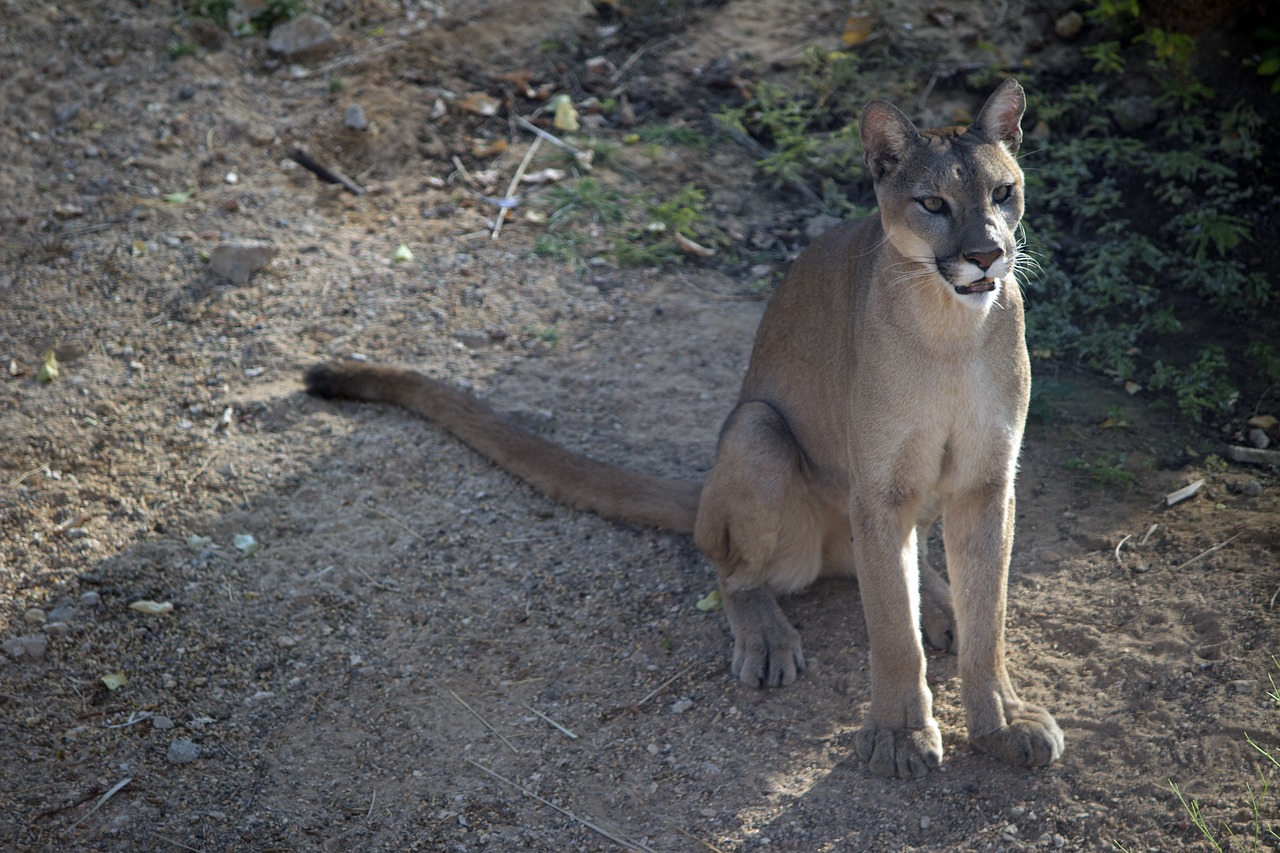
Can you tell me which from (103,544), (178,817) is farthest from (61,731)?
(103,544)

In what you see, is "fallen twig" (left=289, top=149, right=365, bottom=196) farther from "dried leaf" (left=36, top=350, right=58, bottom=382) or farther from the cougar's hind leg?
the cougar's hind leg

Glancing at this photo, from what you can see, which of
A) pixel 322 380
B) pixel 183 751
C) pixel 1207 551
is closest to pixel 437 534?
pixel 322 380

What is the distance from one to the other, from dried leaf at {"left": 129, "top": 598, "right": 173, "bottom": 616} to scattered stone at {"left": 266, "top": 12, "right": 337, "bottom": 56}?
15.1 feet

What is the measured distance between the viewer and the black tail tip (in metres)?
5.37

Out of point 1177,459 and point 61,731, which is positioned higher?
point 1177,459

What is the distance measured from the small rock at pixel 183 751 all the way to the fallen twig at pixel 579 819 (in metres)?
0.93

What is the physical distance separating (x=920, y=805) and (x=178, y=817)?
2.32 meters

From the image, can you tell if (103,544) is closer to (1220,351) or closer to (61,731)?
(61,731)

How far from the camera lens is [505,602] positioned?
4.64 m

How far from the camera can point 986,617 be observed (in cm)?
363

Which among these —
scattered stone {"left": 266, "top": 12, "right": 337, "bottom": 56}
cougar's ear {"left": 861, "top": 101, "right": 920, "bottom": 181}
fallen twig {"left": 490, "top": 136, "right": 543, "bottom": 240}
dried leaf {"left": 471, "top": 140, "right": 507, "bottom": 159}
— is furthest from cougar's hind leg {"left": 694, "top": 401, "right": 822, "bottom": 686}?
scattered stone {"left": 266, "top": 12, "right": 337, "bottom": 56}

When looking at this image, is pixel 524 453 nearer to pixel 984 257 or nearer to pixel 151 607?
pixel 151 607

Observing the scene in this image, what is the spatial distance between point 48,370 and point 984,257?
4.48m

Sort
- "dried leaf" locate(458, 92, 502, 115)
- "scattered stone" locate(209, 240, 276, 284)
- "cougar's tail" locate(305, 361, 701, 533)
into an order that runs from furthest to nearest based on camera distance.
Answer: "dried leaf" locate(458, 92, 502, 115)
"scattered stone" locate(209, 240, 276, 284)
"cougar's tail" locate(305, 361, 701, 533)
